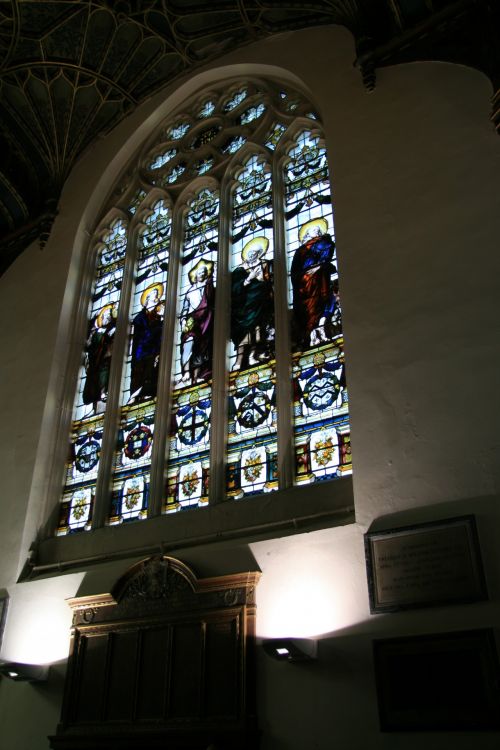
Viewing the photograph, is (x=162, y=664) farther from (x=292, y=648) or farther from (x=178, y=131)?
(x=178, y=131)

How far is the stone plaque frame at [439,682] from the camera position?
189 inches

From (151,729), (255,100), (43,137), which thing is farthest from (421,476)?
(43,137)

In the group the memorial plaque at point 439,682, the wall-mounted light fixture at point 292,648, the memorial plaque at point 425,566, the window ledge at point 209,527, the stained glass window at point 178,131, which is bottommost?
the memorial plaque at point 439,682

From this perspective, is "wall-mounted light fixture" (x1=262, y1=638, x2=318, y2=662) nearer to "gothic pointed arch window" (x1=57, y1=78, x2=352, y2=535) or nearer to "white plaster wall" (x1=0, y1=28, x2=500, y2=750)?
"white plaster wall" (x1=0, y1=28, x2=500, y2=750)

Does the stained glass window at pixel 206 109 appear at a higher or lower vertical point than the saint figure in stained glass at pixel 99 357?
higher

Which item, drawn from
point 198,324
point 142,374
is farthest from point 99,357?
point 198,324

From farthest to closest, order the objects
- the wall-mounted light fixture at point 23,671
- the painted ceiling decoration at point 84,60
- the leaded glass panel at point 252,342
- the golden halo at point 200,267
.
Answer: the painted ceiling decoration at point 84,60 < the golden halo at point 200,267 < the leaded glass panel at point 252,342 < the wall-mounted light fixture at point 23,671

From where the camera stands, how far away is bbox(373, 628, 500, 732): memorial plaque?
479 cm

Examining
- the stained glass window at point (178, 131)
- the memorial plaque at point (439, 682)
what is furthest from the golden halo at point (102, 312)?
the memorial plaque at point (439, 682)

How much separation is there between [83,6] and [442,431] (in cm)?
800

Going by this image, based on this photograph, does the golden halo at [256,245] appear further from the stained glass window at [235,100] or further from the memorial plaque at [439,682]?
the memorial plaque at [439,682]

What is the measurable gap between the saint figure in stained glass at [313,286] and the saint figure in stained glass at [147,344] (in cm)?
185

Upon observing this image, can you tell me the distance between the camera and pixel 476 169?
271 inches

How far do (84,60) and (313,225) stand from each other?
4934 mm
